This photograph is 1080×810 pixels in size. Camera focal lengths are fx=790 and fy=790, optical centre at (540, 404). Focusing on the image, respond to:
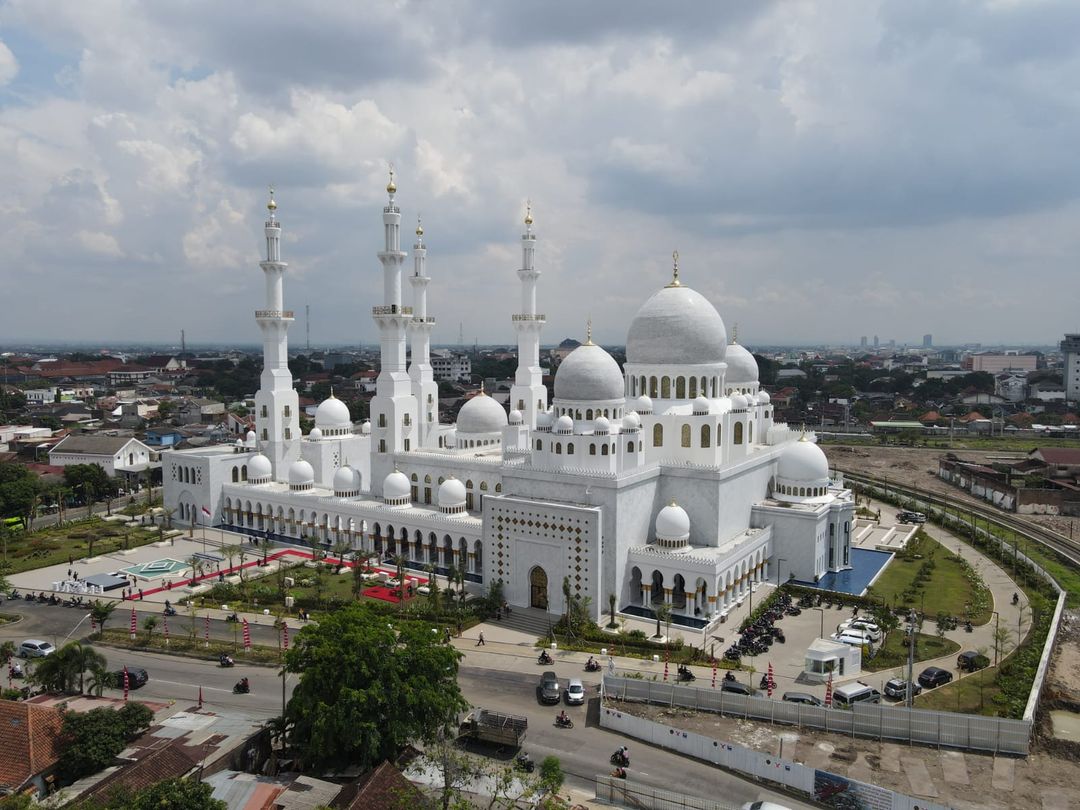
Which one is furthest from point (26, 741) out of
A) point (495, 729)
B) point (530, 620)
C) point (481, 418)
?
point (481, 418)

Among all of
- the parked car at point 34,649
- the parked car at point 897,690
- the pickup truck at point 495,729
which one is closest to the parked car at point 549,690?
the pickup truck at point 495,729

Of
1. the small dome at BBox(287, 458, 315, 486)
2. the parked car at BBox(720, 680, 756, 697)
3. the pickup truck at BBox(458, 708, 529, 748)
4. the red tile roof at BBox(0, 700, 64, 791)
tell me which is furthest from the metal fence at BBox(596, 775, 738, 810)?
the small dome at BBox(287, 458, 315, 486)

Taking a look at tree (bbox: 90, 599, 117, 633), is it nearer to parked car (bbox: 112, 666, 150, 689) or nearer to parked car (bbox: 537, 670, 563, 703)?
parked car (bbox: 112, 666, 150, 689)

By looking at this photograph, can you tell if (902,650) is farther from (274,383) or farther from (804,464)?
(274,383)

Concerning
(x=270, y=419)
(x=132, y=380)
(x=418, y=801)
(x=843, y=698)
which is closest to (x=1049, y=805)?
(x=843, y=698)

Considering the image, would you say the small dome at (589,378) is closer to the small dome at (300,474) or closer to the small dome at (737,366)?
the small dome at (737,366)

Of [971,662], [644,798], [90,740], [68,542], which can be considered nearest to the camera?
[644,798]

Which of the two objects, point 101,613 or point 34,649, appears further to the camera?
point 101,613
